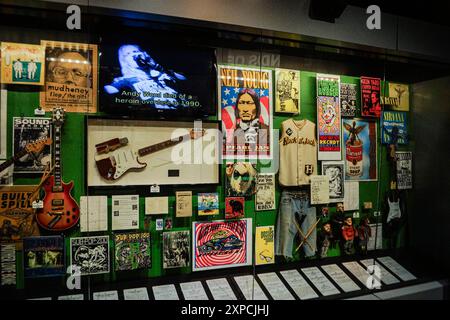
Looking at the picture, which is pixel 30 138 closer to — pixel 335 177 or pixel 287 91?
pixel 287 91

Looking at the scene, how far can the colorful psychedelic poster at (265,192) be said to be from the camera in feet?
7.73

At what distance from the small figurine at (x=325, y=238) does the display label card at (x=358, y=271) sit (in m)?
0.21

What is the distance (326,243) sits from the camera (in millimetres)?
2527

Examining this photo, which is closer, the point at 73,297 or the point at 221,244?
the point at 73,297

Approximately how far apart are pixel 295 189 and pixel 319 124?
2.00 feet

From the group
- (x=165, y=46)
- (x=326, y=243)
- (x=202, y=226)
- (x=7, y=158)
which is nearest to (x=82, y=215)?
(x=7, y=158)

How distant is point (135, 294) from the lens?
6.61ft

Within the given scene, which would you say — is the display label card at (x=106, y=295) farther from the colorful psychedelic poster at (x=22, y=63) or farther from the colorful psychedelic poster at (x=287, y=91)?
the colorful psychedelic poster at (x=287, y=91)

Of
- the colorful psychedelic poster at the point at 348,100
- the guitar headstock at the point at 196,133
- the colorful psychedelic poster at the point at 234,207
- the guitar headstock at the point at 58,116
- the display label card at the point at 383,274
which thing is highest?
the colorful psychedelic poster at the point at 348,100

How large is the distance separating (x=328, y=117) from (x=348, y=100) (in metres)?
0.27

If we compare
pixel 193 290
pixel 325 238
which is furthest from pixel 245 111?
pixel 193 290

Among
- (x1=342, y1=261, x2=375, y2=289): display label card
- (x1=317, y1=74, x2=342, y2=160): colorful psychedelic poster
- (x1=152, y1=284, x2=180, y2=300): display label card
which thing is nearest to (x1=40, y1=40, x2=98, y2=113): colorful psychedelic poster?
(x1=152, y1=284, x2=180, y2=300): display label card

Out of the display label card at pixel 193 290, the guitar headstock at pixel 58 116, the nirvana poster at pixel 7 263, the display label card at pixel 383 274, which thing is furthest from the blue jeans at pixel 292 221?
the nirvana poster at pixel 7 263

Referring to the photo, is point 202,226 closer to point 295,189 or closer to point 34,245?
point 295,189
